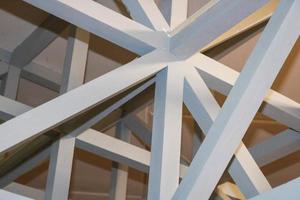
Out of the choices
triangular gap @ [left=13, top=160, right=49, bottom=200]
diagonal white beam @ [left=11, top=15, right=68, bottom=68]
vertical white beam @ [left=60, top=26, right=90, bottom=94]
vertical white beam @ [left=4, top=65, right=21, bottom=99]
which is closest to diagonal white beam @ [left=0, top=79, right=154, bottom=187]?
vertical white beam @ [left=60, top=26, right=90, bottom=94]

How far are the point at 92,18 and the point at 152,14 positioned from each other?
38cm

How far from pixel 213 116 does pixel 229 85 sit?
343mm

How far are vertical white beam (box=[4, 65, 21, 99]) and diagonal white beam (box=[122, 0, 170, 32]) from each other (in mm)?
1558

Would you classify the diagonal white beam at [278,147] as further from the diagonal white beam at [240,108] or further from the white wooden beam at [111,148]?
the diagonal white beam at [240,108]

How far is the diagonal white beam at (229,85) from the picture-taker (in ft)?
7.35

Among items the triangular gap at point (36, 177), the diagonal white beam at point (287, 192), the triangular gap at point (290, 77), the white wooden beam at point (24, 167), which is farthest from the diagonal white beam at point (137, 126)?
the diagonal white beam at point (287, 192)

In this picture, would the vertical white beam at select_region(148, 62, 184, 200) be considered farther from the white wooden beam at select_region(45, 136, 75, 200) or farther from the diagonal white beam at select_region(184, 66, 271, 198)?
the white wooden beam at select_region(45, 136, 75, 200)

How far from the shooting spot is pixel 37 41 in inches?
131

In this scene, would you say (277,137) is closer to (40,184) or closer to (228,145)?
(228,145)

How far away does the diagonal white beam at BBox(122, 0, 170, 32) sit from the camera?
2.15 metres

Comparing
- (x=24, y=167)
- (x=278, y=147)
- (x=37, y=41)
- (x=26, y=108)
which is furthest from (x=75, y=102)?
(x=24, y=167)

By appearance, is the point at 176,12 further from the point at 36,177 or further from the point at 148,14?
the point at 36,177

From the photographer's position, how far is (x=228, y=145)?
1.59 meters

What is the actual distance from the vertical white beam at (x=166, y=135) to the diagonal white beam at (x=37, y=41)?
139 cm
